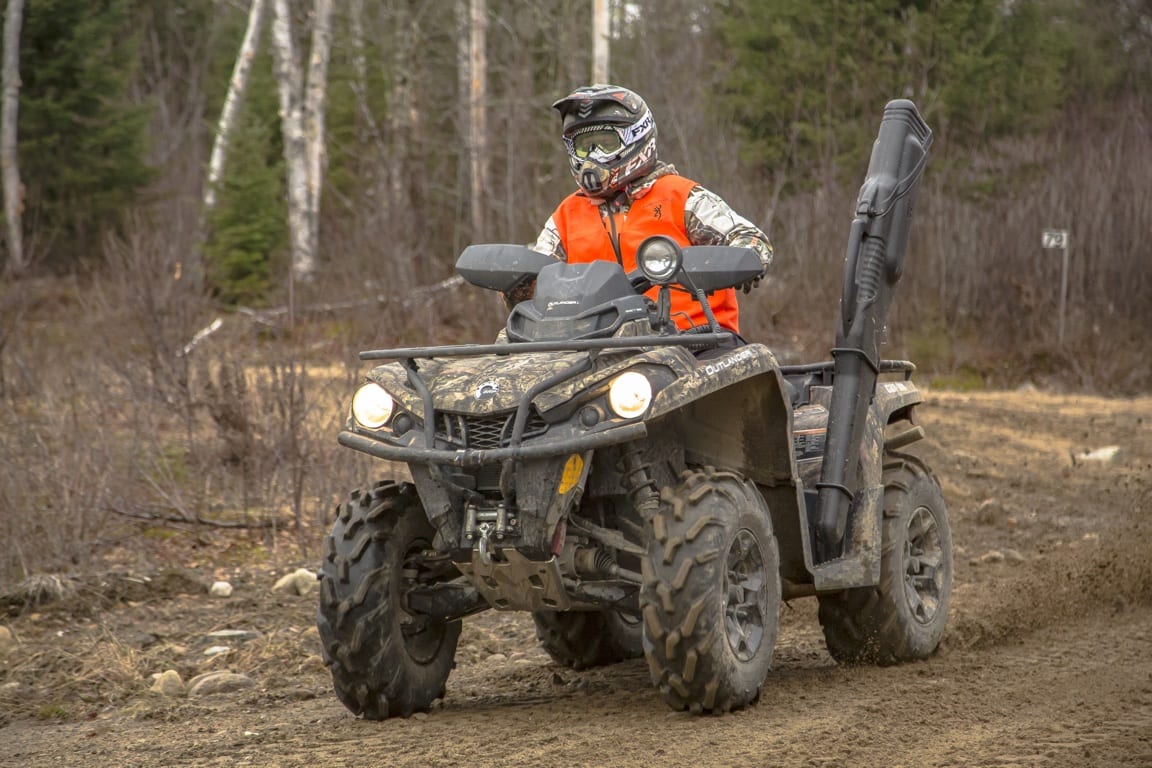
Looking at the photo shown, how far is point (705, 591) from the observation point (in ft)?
17.3

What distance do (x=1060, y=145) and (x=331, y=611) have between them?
72.7 feet

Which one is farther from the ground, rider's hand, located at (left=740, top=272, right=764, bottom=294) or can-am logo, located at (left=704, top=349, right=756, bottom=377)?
rider's hand, located at (left=740, top=272, right=764, bottom=294)

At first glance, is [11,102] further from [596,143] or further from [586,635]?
[596,143]

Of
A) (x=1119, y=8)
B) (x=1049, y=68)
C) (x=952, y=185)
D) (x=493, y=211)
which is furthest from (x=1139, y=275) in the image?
(x=1119, y=8)

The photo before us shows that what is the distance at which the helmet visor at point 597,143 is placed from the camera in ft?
21.0

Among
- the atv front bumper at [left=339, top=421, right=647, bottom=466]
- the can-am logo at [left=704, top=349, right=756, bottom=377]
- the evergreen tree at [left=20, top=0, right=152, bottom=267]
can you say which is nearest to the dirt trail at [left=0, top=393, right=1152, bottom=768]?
the atv front bumper at [left=339, top=421, right=647, bottom=466]

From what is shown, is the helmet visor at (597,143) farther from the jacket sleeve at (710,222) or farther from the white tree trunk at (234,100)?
the white tree trunk at (234,100)

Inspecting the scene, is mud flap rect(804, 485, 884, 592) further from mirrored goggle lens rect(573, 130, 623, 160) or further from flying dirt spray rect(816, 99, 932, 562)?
mirrored goggle lens rect(573, 130, 623, 160)

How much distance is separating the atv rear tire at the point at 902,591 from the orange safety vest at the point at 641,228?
1258 mm

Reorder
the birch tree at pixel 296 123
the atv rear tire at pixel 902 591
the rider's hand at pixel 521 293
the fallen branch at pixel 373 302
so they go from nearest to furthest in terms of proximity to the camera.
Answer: the rider's hand at pixel 521 293, the atv rear tire at pixel 902 591, the fallen branch at pixel 373 302, the birch tree at pixel 296 123

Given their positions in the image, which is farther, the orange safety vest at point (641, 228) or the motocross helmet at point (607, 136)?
the orange safety vest at point (641, 228)

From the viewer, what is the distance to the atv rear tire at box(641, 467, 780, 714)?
527 centimetres

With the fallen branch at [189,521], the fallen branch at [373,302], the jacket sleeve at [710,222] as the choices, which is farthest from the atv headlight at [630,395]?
the fallen branch at [373,302]

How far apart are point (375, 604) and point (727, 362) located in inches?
63.0
